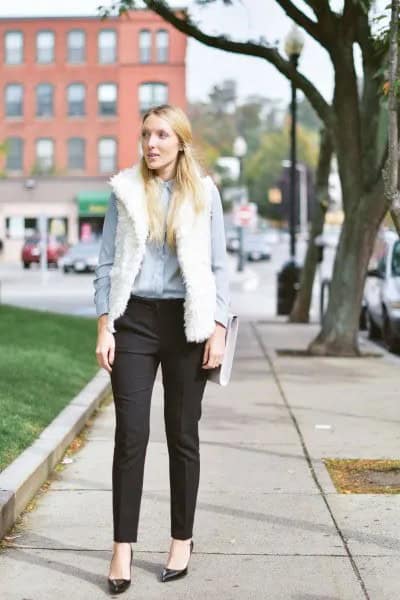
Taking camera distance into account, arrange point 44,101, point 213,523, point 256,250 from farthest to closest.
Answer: point 44,101 → point 256,250 → point 213,523

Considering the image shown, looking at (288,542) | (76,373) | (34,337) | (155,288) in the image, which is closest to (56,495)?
(288,542)

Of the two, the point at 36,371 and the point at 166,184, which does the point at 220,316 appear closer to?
the point at 166,184

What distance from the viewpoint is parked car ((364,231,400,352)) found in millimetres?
17641

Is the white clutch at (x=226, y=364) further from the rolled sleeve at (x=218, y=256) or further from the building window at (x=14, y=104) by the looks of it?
the building window at (x=14, y=104)

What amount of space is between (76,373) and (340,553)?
21.5 feet

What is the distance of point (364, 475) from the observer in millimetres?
7512

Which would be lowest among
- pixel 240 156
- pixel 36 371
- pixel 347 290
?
pixel 36 371

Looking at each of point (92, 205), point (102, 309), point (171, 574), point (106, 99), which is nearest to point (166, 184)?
point (102, 309)

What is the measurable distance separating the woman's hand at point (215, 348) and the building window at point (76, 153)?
69.5 metres

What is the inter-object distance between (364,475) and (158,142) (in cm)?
324

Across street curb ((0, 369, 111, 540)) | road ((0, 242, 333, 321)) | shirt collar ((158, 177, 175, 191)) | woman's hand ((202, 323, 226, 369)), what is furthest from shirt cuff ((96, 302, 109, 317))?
road ((0, 242, 333, 321))

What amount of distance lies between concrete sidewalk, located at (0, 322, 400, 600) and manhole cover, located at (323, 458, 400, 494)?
0.35 feet

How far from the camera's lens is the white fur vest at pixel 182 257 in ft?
16.4

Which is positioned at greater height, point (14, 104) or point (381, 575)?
point (14, 104)
